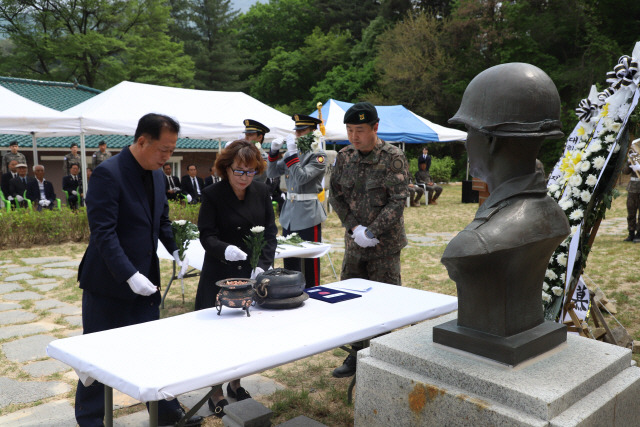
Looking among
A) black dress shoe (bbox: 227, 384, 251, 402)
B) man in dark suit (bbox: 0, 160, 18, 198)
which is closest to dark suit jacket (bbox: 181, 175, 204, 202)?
man in dark suit (bbox: 0, 160, 18, 198)

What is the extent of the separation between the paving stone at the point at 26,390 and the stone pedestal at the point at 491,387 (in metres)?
2.42

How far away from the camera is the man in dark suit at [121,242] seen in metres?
2.55

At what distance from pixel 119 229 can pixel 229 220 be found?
0.75 m

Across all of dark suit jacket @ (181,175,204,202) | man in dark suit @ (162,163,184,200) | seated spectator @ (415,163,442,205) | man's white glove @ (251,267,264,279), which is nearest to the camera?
man's white glove @ (251,267,264,279)

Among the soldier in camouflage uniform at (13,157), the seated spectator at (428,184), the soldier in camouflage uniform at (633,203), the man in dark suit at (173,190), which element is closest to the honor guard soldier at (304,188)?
the soldier in camouflage uniform at (633,203)

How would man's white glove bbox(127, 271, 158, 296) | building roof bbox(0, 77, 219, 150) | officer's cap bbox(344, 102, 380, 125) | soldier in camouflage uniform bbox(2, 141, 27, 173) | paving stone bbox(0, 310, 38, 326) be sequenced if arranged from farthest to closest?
building roof bbox(0, 77, 219, 150) < soldier in camouflage uniform bbox(2, 141, 27, 173) < paving stone bbox(0, 310, 38, 326) < officer's cap bbox(344, 102, 380, 125) < man's white glove bbox(127, 271, 158, 296)

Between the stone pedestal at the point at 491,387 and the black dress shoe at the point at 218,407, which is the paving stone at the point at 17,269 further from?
the stone pedestal at the point at 491,387

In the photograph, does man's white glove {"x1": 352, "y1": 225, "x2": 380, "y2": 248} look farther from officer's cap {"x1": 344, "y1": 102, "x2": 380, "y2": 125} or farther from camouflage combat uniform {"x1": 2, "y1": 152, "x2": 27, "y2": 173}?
camouflage combat uniform {"x1": 2, "y1": 152, "x2": 27, "y2": 173}

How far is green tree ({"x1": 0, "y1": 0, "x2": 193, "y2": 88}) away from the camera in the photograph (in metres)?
26.0

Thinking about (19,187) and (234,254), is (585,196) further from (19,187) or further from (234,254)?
(19,187)

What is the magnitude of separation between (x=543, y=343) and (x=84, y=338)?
1930 mm

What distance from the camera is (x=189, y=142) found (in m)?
21.1

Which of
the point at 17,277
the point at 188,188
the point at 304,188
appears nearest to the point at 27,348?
the point at 304,188

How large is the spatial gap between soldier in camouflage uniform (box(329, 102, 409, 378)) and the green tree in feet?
84.7
